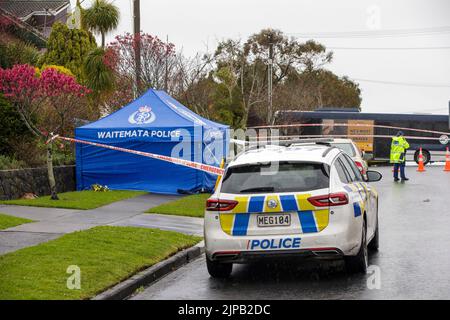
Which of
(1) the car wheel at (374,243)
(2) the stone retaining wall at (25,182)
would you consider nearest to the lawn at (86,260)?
(1) the car wheel at (374,243)

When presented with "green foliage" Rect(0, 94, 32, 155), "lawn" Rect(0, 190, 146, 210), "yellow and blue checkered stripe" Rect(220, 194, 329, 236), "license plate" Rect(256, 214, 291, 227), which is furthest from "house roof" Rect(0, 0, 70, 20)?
"license plate" Rect(256, 214, 291, 227)

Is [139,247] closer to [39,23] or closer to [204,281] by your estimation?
[204,281]

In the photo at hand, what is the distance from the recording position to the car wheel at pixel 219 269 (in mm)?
10095

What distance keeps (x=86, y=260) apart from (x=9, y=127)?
37.3ft

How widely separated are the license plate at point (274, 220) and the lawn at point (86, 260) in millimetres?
1801

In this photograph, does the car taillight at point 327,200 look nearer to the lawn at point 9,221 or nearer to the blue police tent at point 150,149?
the lawn at point 9,221

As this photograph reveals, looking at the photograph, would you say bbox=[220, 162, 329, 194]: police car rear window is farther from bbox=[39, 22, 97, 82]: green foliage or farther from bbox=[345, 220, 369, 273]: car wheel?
bbox=[39, 22, 97, 82]: green foliage

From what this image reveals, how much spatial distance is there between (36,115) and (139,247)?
1097cm

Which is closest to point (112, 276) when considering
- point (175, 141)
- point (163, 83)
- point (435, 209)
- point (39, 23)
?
point (435, 209)

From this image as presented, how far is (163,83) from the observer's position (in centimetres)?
Result: 3588

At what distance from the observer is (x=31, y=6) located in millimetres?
62875

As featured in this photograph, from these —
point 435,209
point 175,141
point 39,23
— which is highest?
point 39,23

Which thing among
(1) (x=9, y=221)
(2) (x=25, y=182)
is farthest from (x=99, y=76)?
(1) (x=9, y=221)
